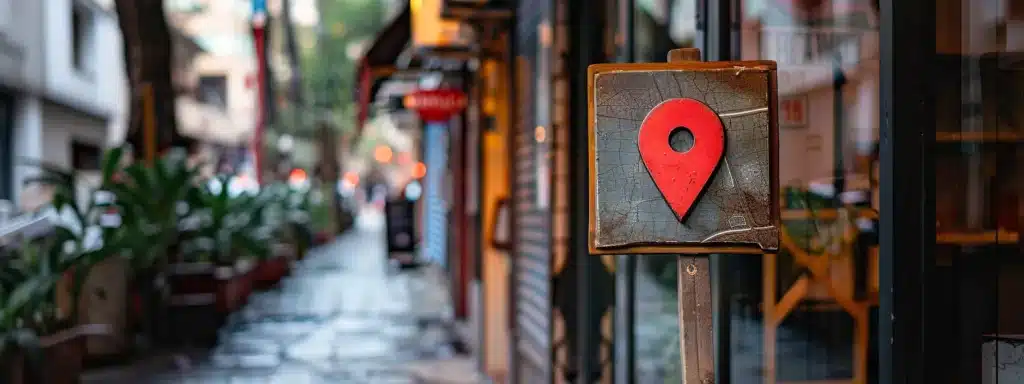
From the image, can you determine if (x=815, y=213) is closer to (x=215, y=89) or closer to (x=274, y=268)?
(x=274, y=268)

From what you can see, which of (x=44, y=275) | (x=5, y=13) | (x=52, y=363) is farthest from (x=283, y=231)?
(x=52, y=363)

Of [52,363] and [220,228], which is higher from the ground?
[220,228]

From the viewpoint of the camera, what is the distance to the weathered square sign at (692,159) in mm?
1999

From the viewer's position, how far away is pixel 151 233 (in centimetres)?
891

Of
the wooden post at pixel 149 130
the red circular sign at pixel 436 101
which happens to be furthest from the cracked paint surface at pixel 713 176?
the wooden post at pixel 149 130

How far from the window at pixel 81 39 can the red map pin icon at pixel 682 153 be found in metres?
20.0

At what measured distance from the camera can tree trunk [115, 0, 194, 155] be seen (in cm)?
853

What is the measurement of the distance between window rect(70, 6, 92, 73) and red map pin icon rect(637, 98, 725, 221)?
2003 centimetres

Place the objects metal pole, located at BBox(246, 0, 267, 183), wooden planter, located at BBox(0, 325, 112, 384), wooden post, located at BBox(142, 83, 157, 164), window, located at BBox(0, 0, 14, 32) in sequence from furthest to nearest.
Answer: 1. window, located at BBox(0, 0, 14, 32)
2. metal pole, located at BBox(246, 0, 267, 183)
3. wooden post, located at BBox(142, 83, 157, 164)
4. wooden planter, located at BBox(0, 325, 112, 384)

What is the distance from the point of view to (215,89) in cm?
3334

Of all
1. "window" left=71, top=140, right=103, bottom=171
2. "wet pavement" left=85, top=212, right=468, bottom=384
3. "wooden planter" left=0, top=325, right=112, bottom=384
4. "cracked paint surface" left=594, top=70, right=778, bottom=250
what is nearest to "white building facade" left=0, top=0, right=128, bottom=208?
"window" left=71, top=140, right=103, bottom=171

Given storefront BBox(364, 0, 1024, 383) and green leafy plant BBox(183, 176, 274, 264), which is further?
green leafy plant BBox(183, 176, 274, 264)

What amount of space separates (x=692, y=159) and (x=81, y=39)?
68.1ft

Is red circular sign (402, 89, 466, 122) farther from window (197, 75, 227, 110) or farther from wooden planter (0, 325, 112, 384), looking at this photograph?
window (197, 75, 227, 110)
